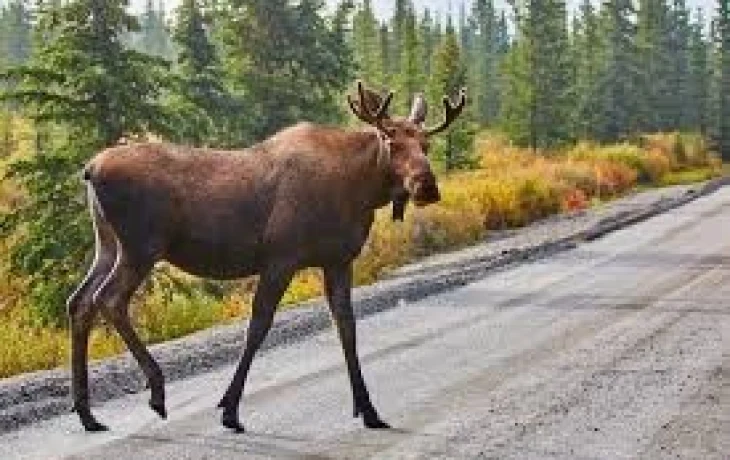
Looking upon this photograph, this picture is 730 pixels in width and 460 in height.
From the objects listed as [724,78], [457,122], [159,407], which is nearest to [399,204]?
[159,407]

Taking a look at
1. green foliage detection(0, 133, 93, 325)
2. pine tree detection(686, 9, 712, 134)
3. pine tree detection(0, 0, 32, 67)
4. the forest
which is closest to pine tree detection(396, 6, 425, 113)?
the forest

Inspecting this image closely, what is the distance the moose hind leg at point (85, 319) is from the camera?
23.7 feet

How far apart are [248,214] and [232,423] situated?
1.35 m

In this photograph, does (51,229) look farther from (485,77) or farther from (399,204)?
(485,77)

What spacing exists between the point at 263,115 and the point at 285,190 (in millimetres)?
18065

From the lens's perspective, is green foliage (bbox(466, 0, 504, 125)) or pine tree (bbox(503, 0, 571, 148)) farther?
green foliage (bbox(466, 0, 504, 125))

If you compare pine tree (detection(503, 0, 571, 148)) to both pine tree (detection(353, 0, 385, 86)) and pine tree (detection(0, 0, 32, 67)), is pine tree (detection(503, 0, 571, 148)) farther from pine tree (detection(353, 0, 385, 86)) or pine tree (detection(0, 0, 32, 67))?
pine tree (detection(0, 0, 32, 67))

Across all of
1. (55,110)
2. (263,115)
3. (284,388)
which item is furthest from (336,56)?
(284,388)

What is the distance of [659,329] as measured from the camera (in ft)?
36.8

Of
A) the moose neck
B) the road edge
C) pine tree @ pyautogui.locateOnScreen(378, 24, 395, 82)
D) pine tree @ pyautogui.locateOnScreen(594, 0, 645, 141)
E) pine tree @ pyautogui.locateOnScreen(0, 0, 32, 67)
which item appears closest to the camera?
the moose neck

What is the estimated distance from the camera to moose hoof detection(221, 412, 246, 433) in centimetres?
716

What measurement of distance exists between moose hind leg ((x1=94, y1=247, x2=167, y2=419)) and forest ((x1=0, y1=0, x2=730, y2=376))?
48.2 inches

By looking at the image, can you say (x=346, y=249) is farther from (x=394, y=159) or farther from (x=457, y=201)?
(x=457, y=201)

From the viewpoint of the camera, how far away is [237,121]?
23.9 meters
